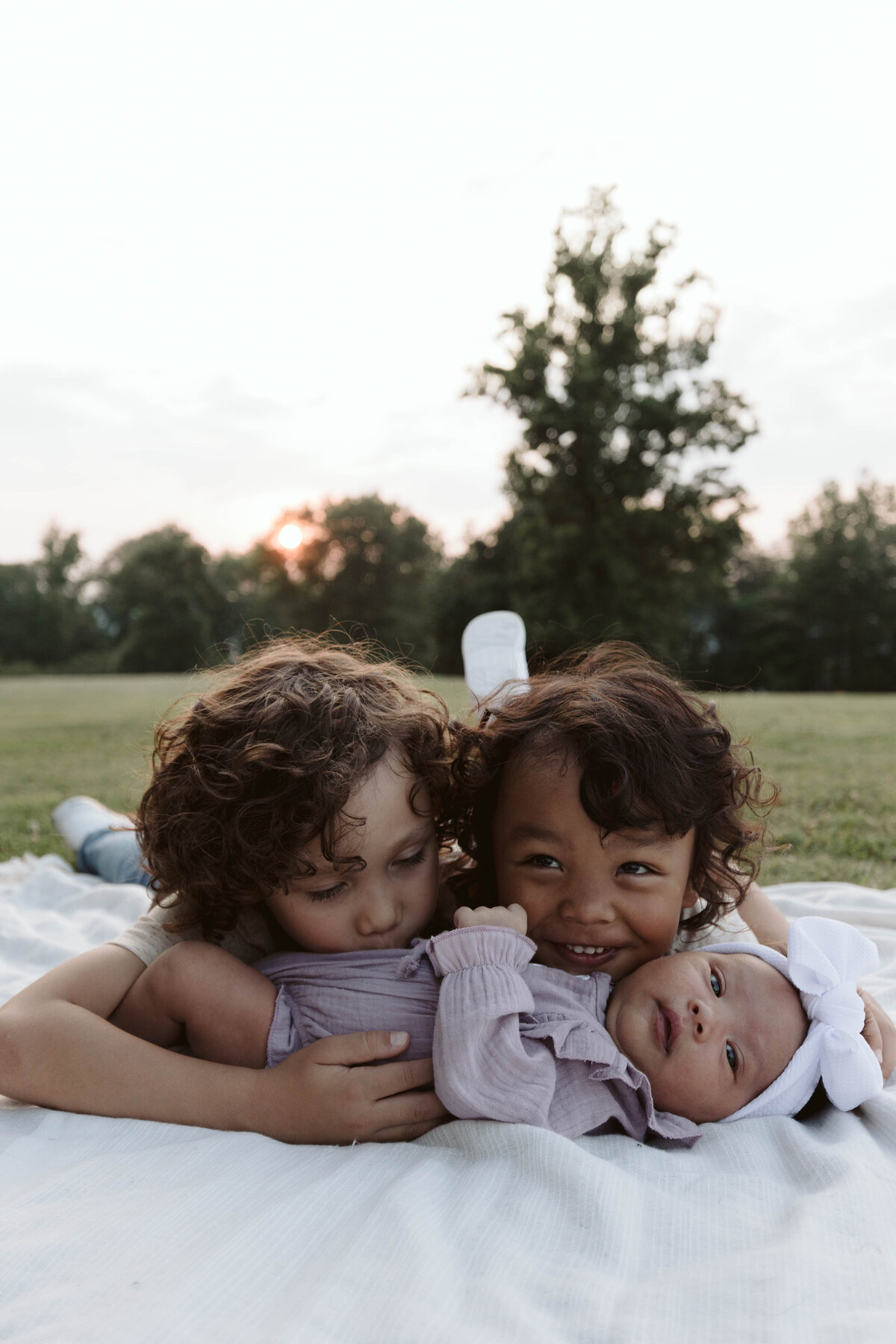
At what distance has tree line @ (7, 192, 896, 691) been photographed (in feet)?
74.8

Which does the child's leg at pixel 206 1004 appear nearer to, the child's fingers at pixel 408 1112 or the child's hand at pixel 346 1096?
the child's hand at pixel 346 1096

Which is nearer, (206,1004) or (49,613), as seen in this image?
(206,1004)

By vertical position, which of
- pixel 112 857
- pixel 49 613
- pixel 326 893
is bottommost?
pixel 112 857

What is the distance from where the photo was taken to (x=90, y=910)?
3092 millimetres

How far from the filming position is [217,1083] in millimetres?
1544

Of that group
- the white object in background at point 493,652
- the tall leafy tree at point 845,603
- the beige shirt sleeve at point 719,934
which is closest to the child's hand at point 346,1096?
the beige shirt sleeve at point 719,934

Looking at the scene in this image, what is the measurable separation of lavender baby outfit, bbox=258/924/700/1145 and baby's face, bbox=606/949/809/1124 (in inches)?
1.7

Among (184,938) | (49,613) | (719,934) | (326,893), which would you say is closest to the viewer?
(326,893)

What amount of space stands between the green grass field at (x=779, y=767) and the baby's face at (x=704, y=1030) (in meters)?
0.80

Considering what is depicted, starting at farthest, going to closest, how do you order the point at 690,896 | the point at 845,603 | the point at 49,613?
the point at 845,603, the point at 49,613, the point at 690,896

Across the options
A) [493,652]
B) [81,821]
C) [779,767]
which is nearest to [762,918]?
[493,652]

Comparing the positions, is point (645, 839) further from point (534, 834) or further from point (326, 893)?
point (326, 893)

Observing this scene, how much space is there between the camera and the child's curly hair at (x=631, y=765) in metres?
1.67

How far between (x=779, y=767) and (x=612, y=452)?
1854 centimetres
